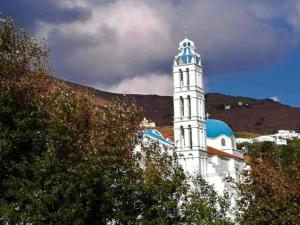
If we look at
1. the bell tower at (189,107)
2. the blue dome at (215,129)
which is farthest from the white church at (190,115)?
the blue dome at (215,129)

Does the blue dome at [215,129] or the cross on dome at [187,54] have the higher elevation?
the cross on dome at [187,54]

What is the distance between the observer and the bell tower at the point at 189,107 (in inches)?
3573

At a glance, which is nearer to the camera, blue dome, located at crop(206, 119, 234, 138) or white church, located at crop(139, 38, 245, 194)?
white church, located at crop(139, 38, 245, 194)

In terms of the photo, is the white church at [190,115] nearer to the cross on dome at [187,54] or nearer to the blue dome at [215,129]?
the cross on dome at [187,54]

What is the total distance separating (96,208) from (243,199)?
1399cm

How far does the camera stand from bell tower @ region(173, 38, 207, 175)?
90750 millimetres

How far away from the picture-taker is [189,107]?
92.9 metres

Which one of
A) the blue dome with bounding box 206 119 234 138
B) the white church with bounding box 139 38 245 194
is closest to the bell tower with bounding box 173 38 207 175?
the white church with bounding box 139 38 245 194

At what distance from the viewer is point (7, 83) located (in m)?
32.7

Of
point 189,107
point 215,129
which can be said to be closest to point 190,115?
point 189,107

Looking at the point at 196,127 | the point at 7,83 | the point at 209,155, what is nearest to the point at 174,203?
the point at 7,83

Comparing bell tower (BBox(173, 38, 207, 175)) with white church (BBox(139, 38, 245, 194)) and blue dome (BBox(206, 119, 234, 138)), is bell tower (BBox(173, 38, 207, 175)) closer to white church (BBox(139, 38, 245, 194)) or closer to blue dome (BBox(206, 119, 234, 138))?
white church (BBox(139, 38, 245, 194))

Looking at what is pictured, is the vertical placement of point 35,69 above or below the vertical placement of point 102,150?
above

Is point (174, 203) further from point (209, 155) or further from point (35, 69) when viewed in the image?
point (209, 155)
